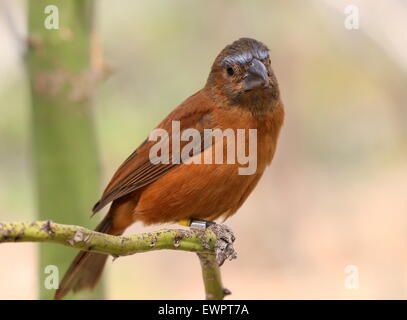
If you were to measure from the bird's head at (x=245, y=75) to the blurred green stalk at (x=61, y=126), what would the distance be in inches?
30.1

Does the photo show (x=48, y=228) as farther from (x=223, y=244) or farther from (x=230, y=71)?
(x=230, y=71)

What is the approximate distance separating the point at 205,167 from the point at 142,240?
4.62 feet

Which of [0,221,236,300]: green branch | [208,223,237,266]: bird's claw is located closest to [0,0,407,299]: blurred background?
[208,223,237,266]: bird's claw

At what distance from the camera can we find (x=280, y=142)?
6.99 m

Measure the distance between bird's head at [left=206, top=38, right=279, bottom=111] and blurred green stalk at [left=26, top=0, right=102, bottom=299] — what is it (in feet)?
2.51

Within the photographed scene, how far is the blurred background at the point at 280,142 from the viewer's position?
6.52 metres

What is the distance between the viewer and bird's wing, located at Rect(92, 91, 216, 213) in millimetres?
4074

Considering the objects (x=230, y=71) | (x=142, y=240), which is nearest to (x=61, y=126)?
(x=230, y=71)

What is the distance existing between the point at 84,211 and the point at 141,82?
9.56 ft

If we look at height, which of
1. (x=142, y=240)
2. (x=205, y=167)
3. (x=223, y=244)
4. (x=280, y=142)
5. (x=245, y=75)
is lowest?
(x=223, y=244)

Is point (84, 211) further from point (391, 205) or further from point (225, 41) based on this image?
point (391, 205)

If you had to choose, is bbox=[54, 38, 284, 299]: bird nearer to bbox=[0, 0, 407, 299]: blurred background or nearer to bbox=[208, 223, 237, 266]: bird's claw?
bbox=[208, 223, 237, 266]: bird's claw

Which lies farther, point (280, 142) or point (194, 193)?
point (280, 142)

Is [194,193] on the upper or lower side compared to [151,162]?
lower
